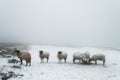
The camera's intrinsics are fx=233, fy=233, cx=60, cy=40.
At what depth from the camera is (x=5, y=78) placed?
22.0 meters

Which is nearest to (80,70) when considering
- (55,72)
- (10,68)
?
(55,72)

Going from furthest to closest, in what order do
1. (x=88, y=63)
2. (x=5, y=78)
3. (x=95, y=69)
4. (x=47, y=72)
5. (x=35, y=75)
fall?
1. (x=88, y=63)
2. (x=95, y=69)
3. (x=47, y=72)
4. (x=35, y=75)
5. (x=5, y=78)

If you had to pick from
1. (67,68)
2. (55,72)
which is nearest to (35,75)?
(55,72)

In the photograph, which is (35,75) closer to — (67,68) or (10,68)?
(10,68)

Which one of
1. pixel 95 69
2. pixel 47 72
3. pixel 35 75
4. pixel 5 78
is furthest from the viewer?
pixel 95 69

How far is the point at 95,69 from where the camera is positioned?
92.2 ft

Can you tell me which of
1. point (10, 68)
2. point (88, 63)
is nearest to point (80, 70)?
point (88, 63)

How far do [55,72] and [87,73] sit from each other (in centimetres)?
355

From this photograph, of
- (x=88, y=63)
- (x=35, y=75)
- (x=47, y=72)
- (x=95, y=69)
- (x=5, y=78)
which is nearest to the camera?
(x=5, y=78)

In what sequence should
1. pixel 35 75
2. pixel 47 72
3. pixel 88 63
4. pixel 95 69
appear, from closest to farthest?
1. pixel 35 75
2. pixel 47 72
3. pixel 95 69
4. pixel 88 63

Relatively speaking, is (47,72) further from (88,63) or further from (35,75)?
(88,63)

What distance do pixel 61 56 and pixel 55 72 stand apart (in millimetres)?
7834

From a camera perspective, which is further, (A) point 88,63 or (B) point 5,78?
(A) point 88,63

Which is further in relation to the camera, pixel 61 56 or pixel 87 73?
pixel 61 56
